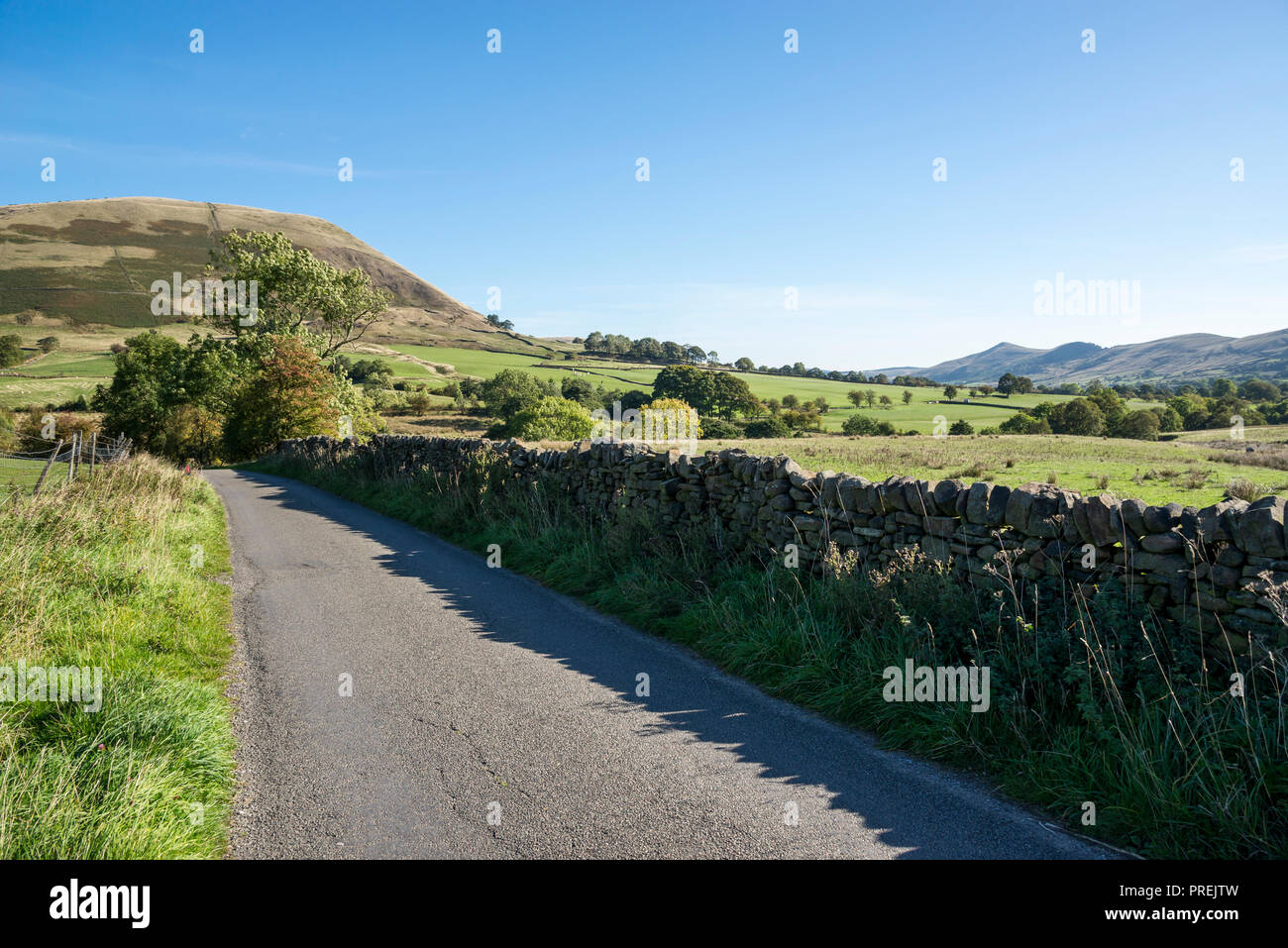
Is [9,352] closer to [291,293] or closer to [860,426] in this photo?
[291,293]

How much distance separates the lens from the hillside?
106562mm

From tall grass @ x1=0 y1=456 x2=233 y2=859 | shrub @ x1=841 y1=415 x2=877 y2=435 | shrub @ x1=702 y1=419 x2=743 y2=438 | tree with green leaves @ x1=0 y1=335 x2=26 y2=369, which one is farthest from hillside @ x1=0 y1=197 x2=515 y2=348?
tall grass @ x1=0 y1=456 x2=233 y2=859

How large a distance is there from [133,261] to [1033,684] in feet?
534

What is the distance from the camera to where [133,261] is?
421ft

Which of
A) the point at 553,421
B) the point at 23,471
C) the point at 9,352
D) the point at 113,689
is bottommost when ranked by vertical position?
the point at 113,689

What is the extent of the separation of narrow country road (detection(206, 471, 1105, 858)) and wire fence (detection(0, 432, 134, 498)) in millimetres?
6104

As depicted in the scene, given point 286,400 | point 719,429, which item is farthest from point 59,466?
point 719,429

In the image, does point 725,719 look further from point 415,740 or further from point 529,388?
point 529,388

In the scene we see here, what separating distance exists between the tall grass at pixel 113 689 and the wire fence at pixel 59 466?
3.89 feet

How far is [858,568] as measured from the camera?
6691 millimetres

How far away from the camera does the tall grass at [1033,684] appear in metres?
3.59

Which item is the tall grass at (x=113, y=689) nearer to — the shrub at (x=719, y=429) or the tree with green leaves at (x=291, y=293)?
the tree with green leaves at (x=291, y=293)
